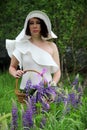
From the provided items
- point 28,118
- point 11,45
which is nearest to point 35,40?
point 11,45

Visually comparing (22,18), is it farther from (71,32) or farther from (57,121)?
(57,121)

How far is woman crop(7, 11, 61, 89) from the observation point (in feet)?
15.5

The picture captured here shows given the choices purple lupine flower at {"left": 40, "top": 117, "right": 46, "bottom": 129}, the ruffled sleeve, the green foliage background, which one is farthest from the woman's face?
the green foliage background

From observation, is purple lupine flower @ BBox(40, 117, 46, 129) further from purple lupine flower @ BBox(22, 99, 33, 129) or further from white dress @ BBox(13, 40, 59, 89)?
white dress @ BBox(13, 40, 59, 89)

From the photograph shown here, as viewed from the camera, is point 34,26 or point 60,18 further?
point 60,18

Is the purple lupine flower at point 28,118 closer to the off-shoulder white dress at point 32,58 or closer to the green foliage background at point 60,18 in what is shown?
the off-shoulder white dress at point 32,58

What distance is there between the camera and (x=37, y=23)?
187 inches

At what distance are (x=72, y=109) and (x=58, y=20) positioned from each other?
542cm

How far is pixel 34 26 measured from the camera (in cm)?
468

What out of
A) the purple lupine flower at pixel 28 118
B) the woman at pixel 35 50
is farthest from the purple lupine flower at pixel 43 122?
the woman at pixel 35 50

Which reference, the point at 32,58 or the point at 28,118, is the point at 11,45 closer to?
the point at 32,58

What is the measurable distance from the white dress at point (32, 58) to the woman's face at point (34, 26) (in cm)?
12

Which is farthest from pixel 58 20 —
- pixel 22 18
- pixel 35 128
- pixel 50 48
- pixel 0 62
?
pixel 35 128

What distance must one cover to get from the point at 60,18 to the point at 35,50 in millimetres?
4165
